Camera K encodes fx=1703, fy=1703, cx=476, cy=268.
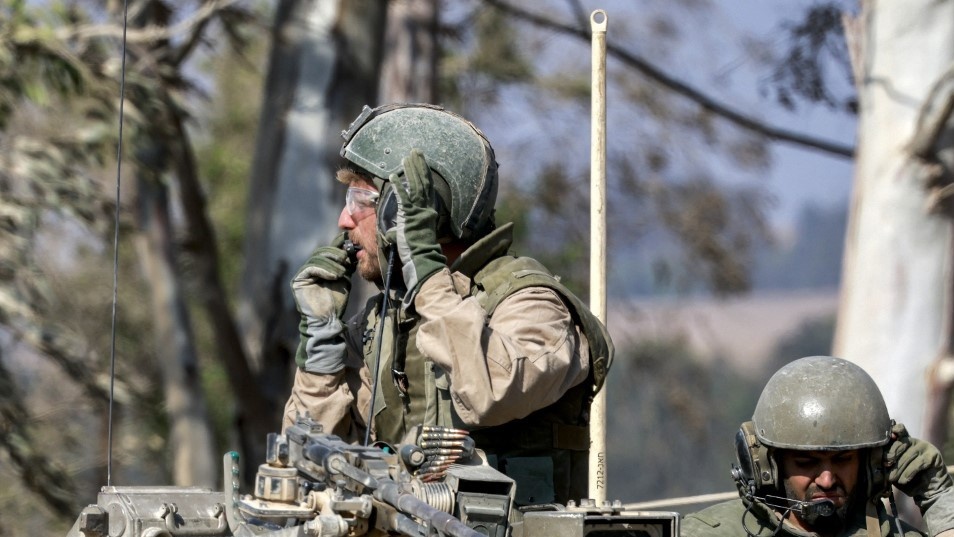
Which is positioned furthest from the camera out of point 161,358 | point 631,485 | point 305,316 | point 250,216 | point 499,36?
point 631,485

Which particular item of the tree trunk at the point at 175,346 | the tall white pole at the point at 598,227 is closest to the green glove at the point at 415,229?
the tall white pole at the point at 598,227

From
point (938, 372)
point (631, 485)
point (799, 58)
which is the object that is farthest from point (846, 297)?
point (631, 485)

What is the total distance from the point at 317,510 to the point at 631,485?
34.5 m

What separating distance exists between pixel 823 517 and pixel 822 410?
0.37 m

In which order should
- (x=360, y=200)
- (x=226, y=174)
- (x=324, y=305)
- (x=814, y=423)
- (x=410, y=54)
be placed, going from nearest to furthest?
(x=814, y=423) < (x=360, y=200) < (x=324, y=305) < (x=410, y=54) < (x=226, y=174)

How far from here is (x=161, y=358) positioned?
1706 cm

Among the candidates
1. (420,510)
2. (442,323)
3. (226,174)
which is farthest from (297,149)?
(226,174)

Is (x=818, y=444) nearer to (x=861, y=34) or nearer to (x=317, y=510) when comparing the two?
(x=317, y=510)

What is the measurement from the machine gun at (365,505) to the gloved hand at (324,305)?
0.95 meters

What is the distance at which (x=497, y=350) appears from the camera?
4996 mm

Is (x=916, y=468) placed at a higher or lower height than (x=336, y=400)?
lower

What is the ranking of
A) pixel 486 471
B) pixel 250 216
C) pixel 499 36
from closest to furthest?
1. pixel 486 471
2. pixel 250 216
3. pixel 499 36

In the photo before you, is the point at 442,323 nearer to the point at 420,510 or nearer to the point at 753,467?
the point at 420,510

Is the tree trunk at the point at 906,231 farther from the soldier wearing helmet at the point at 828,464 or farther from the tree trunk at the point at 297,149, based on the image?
the soldier wearing helmet at the point at 828,464
